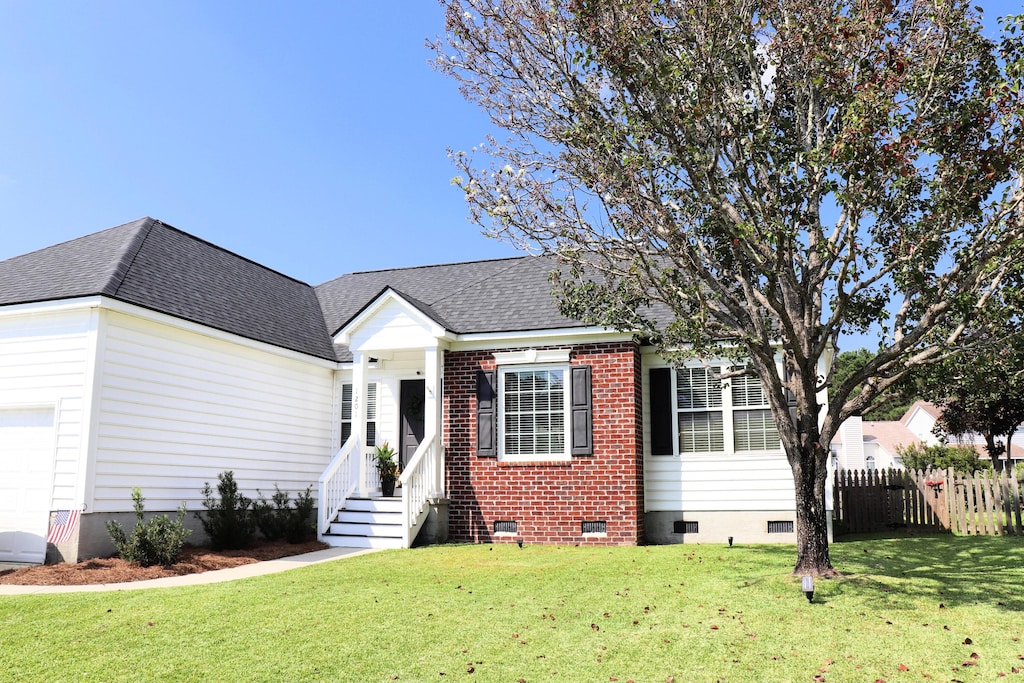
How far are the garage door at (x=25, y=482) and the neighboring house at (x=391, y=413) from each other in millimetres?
32

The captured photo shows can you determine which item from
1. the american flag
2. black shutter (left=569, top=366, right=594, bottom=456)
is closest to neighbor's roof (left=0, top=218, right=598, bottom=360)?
black shutter (left=569, top=366, right=594, bottom=456)

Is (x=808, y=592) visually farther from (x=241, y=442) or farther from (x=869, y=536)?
(x=241, y=442)

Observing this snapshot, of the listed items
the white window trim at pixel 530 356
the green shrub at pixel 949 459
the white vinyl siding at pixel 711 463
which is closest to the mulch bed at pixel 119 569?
the white window trim at pixel 530 356

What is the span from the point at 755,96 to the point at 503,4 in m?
3.35

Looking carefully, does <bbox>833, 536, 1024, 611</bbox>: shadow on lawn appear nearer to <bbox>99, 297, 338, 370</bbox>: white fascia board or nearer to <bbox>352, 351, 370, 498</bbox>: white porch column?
<bbox>352, 351, 370, 498</bbox>: white porch column

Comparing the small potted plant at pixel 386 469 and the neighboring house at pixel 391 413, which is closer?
the neighboring house at pixel 391 413

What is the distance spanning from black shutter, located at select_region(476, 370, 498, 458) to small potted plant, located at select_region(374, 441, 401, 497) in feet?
5.85

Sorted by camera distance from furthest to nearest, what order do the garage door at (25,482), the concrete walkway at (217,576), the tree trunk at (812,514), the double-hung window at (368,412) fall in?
the double-hung window at (368,412)
the garage door at (25,482)
the concrete walkway at (217,576)
the tree trunk at (812,514)

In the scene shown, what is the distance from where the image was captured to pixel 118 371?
1200cm

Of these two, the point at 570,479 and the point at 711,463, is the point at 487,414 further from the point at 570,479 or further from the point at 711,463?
the point at 711,463

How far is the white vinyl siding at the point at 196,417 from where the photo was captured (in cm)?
1195

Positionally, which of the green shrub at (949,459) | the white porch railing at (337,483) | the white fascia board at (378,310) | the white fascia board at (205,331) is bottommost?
the white porch railing at (337,483)

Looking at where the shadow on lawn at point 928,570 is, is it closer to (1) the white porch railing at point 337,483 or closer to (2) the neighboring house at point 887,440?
(1) the white porch railing at point 337,483

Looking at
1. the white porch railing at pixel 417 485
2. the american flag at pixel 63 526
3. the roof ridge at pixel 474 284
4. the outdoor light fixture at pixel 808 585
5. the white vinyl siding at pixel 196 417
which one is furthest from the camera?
the roof ridge at pixel 474 284
